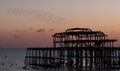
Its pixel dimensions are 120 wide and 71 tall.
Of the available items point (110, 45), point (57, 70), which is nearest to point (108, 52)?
point (110, 45)

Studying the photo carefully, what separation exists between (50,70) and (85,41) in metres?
9.01

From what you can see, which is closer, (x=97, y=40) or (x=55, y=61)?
(x=97, y=40)

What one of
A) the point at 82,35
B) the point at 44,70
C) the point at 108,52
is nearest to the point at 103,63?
the point at 108,52

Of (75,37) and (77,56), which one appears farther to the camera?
(75,37)

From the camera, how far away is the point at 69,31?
245 feet

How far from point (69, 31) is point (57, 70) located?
9828mm

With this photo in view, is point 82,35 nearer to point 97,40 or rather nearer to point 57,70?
point 97,40

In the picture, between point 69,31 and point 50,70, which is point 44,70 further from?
point 69,31

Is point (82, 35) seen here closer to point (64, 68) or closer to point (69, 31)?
point (69, 31)

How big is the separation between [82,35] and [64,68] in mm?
7796

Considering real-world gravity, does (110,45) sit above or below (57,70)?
above

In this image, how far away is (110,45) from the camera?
235 feet

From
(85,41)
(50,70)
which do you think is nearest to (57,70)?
(50,70)

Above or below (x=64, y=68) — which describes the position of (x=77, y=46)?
above
